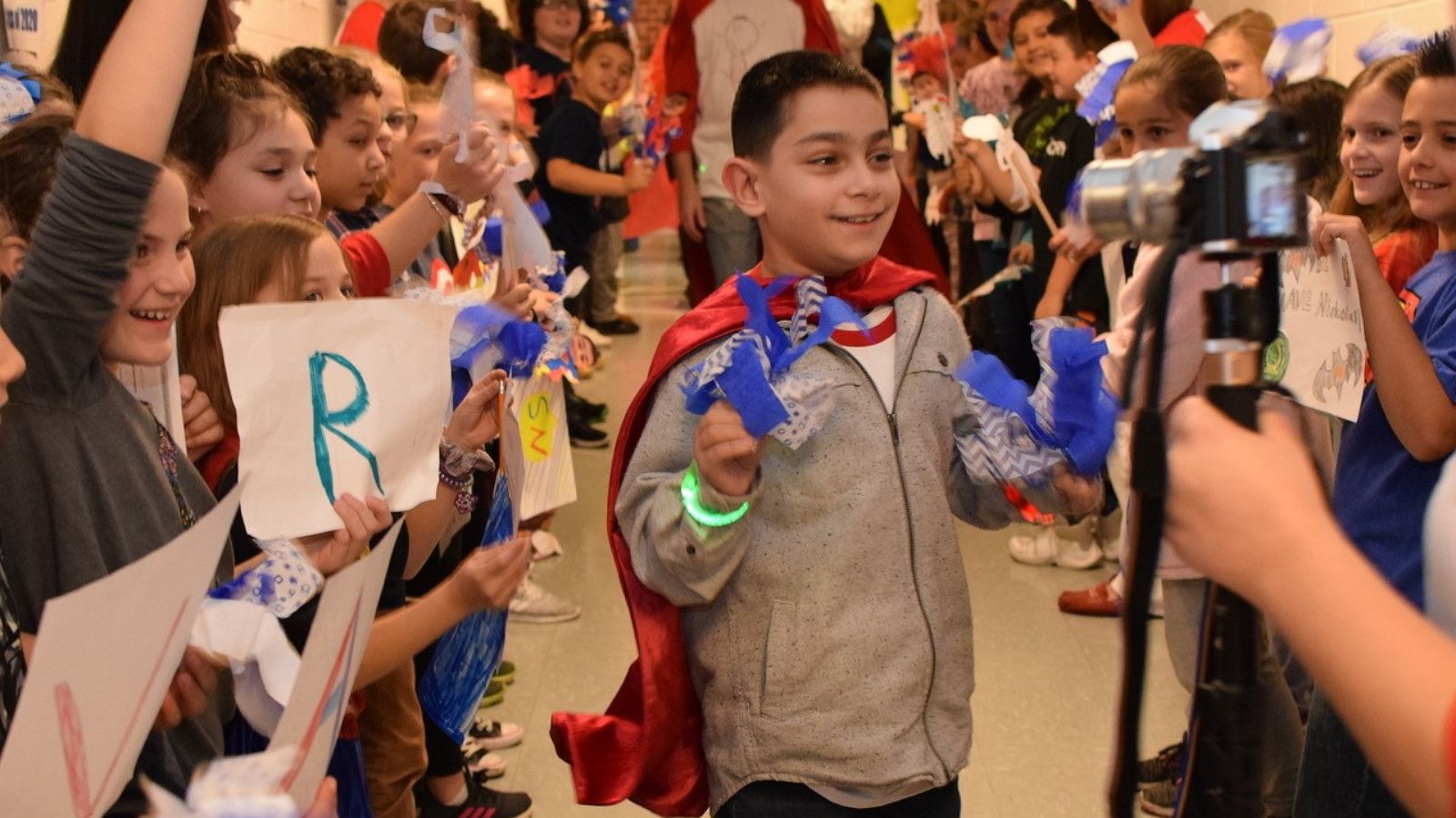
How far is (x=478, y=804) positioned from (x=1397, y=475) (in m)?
1.88

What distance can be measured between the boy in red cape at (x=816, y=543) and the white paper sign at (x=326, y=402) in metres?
0.30

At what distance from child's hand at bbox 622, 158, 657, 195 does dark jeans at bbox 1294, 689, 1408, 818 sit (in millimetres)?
4777

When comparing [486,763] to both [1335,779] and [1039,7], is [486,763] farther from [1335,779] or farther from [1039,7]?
[1039,7]

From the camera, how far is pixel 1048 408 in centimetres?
180

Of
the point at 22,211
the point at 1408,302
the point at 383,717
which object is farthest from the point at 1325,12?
the point at 22,211

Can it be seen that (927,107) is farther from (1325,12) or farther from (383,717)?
(383,717)

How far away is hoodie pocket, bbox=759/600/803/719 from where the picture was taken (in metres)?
1.86

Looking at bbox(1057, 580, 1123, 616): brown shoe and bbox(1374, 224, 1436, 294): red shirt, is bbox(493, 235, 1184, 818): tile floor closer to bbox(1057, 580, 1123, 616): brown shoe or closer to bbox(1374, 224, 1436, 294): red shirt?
bbox(1057, 580, 1123, 616): brown shoe

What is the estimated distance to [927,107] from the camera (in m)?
5.80

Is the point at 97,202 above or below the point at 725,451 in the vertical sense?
above

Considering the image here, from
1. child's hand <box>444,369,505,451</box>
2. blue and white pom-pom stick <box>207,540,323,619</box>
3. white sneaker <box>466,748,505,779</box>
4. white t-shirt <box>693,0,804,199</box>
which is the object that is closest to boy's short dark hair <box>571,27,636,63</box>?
white t-shirt <box>693,0,804,199</box>

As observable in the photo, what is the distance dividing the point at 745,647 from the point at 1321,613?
3.40 ft

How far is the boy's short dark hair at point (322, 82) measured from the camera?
3012mm

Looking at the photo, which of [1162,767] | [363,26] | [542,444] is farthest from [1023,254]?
[542,444]
